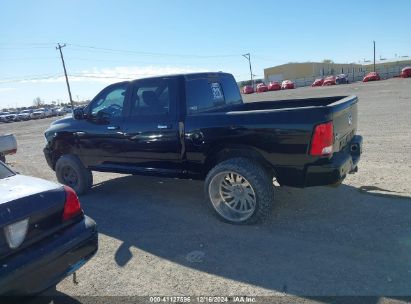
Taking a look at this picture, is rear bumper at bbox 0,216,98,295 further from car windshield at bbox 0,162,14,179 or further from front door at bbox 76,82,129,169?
front door at bbox 76,82,129,169

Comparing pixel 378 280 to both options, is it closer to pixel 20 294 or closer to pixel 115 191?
pixel 20 294

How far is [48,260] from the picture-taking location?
2.80m

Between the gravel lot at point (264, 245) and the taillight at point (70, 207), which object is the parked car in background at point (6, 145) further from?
the taillight at point (70, 207)

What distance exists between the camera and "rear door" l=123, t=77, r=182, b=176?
16.5 feet

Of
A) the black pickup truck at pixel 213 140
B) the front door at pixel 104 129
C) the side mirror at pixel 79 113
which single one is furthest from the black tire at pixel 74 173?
the side mirror at pixel 79 113

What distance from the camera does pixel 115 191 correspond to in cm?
665

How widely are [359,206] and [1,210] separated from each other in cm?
423

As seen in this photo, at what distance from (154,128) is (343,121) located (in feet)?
8.36

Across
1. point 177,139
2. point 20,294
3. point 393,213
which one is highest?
point 177,139

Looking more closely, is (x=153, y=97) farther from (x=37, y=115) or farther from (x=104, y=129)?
(x=37, y=115)

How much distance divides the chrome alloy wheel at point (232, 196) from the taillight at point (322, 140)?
0.95m

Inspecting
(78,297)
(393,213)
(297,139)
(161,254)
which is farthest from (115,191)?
(393,213)

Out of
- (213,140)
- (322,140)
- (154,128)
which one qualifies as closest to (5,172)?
(154,128)

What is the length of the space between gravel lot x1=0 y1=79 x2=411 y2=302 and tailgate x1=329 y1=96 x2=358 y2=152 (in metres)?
0.98
